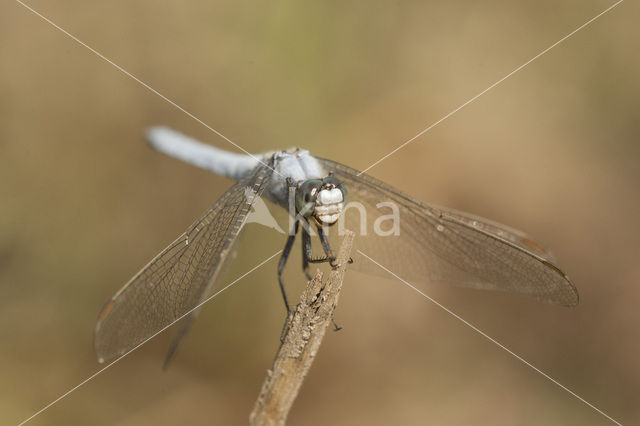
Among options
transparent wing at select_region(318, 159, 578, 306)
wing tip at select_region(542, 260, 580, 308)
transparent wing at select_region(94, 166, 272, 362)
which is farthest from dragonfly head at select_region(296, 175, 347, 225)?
wing tip at select_region(542, 260, 580, 308)

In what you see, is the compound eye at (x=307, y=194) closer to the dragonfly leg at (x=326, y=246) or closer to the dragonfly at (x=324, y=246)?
the dragonfly at (x=324, y=246)

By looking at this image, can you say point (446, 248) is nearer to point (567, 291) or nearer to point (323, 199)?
point (567, 291)

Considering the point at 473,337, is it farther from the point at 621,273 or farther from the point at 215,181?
the point at 215,181

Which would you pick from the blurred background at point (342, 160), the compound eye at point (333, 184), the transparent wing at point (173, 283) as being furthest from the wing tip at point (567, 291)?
the transparent wing at point (173, 283)

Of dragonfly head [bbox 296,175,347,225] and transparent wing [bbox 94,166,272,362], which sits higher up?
dragonfly head [bbox 296,175,347,225]

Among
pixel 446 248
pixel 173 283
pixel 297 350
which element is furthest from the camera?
pixel 446 248

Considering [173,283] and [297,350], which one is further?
[173,283]

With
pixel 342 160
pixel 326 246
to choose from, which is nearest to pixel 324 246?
pixel 326 246

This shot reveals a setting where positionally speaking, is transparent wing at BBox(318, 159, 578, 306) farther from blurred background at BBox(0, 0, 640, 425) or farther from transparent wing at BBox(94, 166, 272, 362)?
blurred background at BBox(0, 0, 640, 425)
